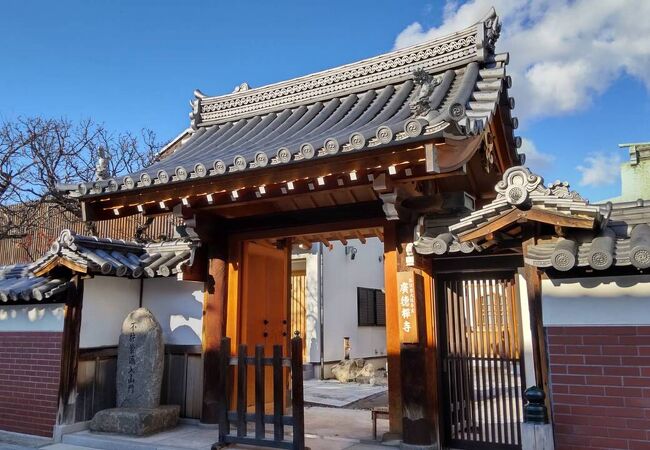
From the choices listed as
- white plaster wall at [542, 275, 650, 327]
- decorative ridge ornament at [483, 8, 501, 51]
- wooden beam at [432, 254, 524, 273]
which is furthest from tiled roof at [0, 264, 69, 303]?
decorative ridge ornament at [483, 8, 501, 51]

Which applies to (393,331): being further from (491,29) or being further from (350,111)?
(491,29)

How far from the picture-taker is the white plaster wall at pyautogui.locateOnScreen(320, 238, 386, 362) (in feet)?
51.7

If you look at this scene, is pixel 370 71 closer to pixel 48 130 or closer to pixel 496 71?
pixel 496 71

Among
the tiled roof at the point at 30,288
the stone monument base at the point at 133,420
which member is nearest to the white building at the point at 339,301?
the stone monument base at the point at 133,420

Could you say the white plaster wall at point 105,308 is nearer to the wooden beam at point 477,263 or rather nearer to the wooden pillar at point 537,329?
the wooden beam at point 477,263

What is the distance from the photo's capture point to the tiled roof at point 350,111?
561cm

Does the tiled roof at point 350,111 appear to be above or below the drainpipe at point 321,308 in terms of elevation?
above

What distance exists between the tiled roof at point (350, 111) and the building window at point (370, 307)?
9.02 metres

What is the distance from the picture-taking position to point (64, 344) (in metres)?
7.83

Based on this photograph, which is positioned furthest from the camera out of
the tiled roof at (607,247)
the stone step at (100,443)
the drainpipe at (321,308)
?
the drainpipe at (321,308)

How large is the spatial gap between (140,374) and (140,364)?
15 centimetres

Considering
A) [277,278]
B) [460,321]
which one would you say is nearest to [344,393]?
[277,278]

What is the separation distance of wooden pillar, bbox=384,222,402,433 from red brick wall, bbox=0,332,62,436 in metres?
5.14

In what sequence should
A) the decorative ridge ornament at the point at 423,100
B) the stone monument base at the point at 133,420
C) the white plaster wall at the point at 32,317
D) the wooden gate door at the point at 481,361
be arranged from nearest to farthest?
the decorative ridge ornament at the point at 423,100
the wooden gate door at the point at 481,361
the stone monument base at the point at 133,420
the white plaster wall at the point at 32,317
